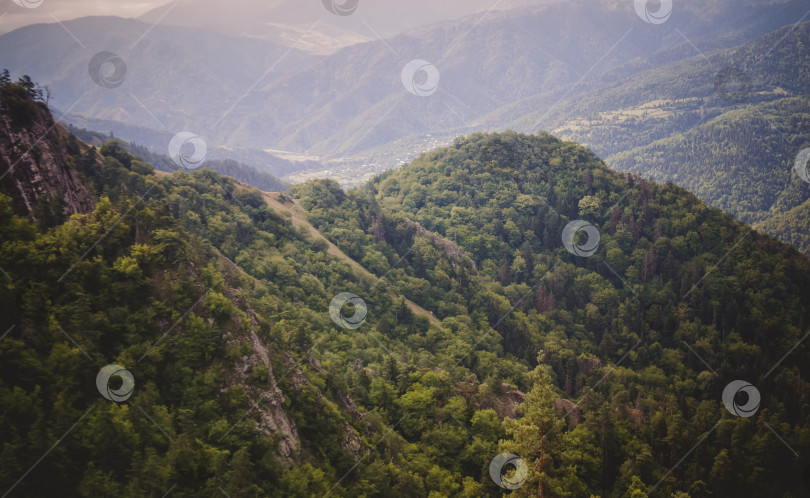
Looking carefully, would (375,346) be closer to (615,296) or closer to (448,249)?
(448,249)

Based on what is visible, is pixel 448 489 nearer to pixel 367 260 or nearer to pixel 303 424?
pixel 303 424

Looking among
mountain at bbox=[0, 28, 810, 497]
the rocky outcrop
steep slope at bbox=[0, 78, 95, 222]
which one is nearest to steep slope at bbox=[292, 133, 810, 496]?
mountain at bbox=[0, 28, 810, 497]

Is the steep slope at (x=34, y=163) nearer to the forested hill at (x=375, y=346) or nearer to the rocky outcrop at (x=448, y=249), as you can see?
the forested hill at (x=375, y=346)

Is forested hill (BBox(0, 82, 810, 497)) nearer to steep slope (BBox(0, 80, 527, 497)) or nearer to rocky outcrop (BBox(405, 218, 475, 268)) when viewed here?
steep slope (BBox(0, 80, 527, 497))

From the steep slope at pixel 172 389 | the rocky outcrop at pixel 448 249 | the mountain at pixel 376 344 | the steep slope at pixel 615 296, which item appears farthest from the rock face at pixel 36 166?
the rocky outcrop at pixel 448 249

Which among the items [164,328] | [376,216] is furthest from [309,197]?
[164,328]

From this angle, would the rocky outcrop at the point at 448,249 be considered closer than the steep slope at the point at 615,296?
No
